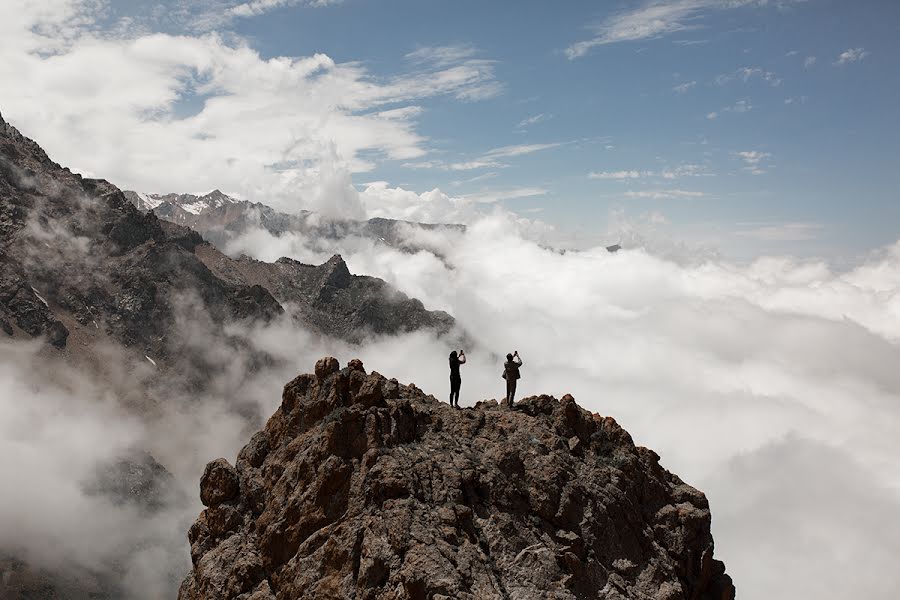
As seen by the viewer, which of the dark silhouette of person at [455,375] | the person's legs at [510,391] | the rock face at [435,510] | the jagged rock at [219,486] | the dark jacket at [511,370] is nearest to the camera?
the rock face at [435,510]

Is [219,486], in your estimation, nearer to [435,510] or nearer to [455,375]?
[435,510]

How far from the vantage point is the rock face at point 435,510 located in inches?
→ 888

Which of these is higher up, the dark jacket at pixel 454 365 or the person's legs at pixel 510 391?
the dark jacket at pixel 454 365

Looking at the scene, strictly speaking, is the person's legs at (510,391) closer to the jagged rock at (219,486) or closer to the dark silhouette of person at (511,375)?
the dark silhouette of person at (511,375)

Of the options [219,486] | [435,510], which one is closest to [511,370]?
[435,510]

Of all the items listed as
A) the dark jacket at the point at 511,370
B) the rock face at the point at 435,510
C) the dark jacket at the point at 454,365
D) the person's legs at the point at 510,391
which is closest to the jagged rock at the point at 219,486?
the rock face at the point at 435,510

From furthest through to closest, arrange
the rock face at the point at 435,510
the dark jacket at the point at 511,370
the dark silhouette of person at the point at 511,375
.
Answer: the dark jacket at the point at 511,370 → the dark silhouette of person at the point at 511,375 → the rock face at the point at 435,510

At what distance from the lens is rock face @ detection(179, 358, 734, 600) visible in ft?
74.0

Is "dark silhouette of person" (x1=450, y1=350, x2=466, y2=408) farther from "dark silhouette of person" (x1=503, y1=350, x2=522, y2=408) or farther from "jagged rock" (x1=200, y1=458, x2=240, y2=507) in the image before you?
"jagged rock" (x1=200, y1=458, x2=240, y2=507)

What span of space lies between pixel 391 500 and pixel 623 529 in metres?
10.6

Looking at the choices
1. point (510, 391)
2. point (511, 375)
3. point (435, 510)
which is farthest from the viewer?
point (511, 375)

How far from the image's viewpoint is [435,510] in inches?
945

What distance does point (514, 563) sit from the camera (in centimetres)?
2319

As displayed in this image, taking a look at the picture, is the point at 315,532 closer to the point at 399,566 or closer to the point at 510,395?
the point at 399,566
